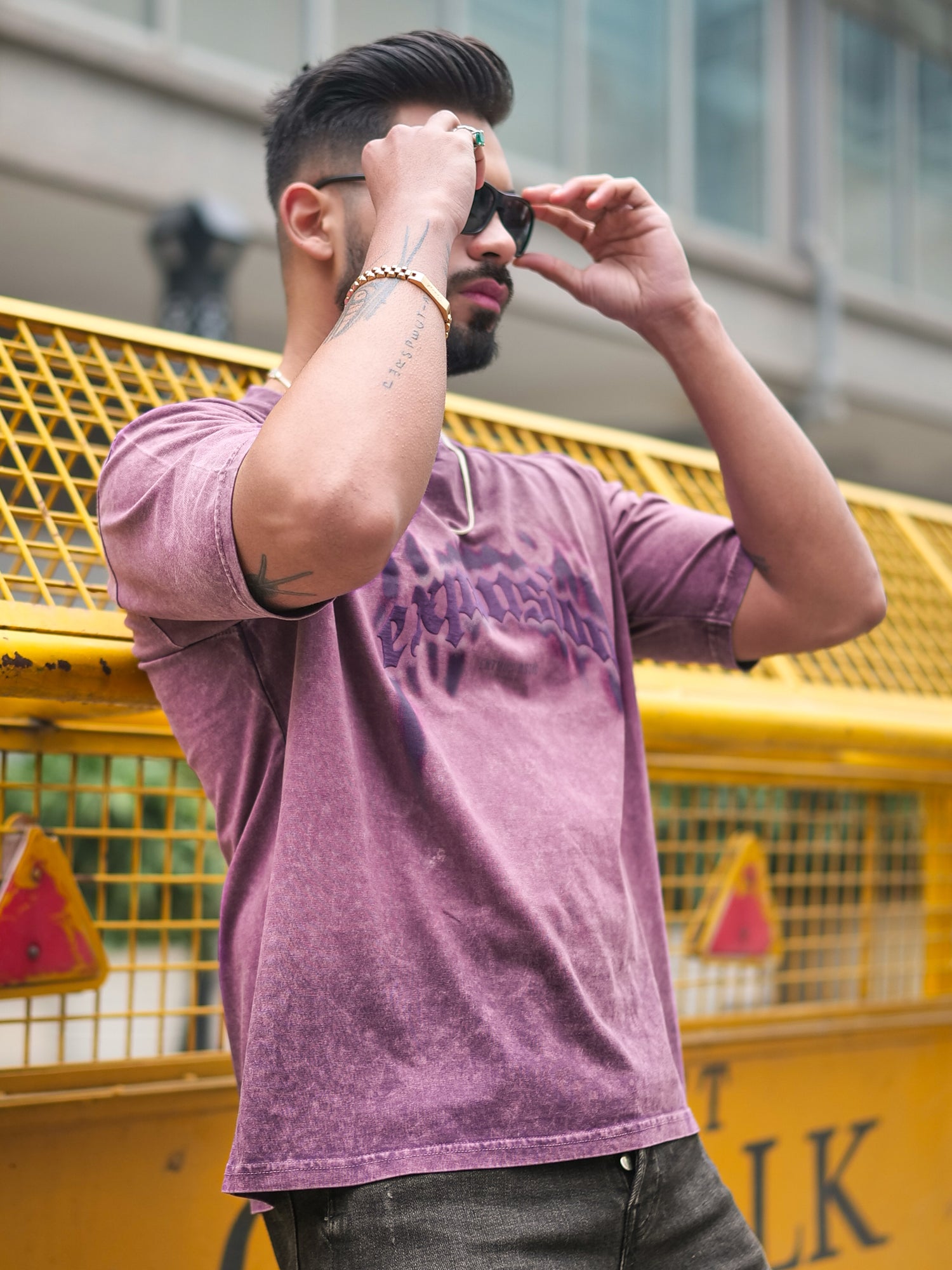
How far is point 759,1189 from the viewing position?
90.8 inches

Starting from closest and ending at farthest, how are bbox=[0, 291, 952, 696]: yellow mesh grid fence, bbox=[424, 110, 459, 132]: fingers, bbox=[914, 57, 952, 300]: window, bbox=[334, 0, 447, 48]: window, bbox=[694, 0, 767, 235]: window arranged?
bbox=[424, 110, 459, 132]: fingers < bbox=[0, 291, 952, 696]: yellow mesh grid fence < bbox=[334, 0, 447, 48]: window < bbox=[694, 0, 767, 235]: window < bbox=[914, 57, 952, 300]: window

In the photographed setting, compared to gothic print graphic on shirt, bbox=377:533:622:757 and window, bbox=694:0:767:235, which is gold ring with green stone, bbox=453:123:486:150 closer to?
gothic print graphic on shirt, bbox=377:533:622:757

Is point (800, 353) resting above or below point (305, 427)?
above

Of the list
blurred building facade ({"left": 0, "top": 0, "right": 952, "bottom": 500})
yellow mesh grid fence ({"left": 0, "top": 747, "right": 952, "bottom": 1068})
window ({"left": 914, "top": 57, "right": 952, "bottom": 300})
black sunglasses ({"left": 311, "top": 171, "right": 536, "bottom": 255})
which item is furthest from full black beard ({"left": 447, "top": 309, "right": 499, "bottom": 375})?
window ({"left": 914, "top": 57, "right": 952, "bottom": 300})

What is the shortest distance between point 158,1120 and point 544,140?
9124mm

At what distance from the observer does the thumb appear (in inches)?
67.7

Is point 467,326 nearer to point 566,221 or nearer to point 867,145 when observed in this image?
point 566,221

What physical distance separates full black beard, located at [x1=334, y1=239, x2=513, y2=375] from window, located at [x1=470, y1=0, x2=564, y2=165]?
8.13 meters

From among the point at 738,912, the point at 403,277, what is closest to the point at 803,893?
the point at 738,912

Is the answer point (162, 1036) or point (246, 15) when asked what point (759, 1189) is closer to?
point (162, 1036)

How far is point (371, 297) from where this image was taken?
1225mm

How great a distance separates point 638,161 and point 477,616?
9691mm

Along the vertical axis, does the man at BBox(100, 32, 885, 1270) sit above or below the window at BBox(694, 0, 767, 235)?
below

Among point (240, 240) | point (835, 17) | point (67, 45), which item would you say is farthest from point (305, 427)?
point (835, 17)
